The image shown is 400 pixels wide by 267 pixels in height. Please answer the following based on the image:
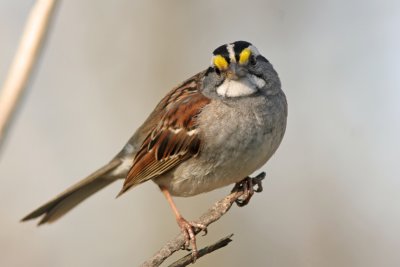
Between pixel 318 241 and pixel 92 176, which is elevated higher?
pixel 92 176

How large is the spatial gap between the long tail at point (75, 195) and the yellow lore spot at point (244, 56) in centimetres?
123

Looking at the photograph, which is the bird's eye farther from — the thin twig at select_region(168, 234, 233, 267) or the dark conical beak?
the thin twig at select_region(168, 234, 233, 267)

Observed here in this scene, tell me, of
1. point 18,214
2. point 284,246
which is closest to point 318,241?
point 284,246

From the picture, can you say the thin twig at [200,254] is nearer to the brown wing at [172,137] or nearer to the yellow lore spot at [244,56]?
the yellow lore spot at [244,56]

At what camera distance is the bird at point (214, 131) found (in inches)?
145

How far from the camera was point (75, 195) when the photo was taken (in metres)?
4.41

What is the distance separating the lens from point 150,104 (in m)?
5.35

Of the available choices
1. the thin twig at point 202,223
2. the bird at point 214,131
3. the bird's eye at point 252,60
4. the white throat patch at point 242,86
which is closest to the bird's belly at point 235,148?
the bird at point 214,131

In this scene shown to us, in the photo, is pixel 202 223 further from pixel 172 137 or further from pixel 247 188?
pixel 172 137

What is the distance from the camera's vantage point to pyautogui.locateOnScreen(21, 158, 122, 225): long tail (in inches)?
165

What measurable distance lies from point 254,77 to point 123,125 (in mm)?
1767

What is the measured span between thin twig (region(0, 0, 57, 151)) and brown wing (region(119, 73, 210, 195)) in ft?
6.16

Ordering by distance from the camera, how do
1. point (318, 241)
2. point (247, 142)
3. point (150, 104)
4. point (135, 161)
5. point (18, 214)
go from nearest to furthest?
1. point (247, 142)
2. point (135, 161)
3. point (318, 241)
4. point (18, 214)
5. point (150, 104)

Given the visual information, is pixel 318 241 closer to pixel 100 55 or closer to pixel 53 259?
pixel 53 259
